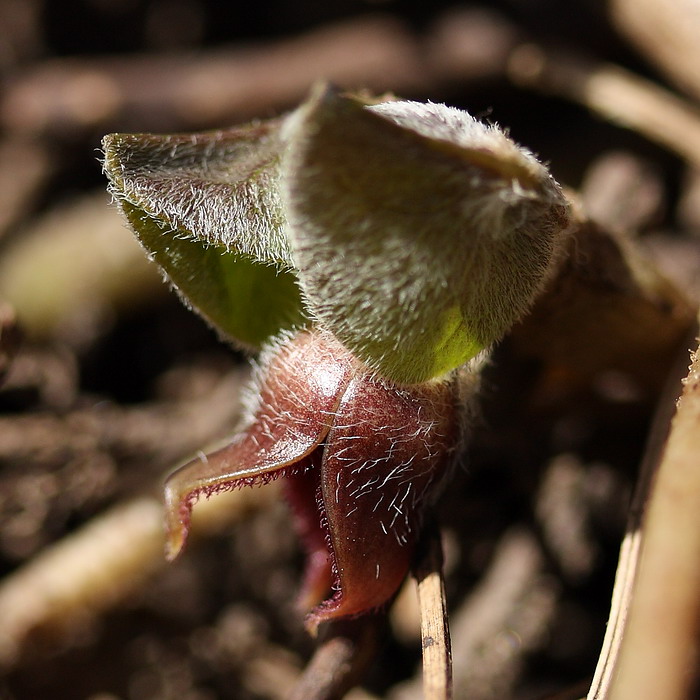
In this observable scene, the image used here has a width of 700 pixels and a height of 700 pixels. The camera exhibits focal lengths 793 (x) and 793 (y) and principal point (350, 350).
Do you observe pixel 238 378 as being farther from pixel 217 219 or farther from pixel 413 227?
pixel 413 227

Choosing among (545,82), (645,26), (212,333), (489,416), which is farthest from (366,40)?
(489,416)

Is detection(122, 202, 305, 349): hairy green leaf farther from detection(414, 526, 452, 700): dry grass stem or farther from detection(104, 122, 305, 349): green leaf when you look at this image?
detection(414, 526, 452, 700): dry grass stem

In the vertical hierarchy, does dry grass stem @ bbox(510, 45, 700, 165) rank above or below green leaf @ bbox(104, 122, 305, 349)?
above

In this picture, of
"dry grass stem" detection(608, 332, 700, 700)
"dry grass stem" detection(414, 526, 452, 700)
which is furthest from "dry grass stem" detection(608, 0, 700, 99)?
"dry grass stem" detection(414, 526, 452, 700)

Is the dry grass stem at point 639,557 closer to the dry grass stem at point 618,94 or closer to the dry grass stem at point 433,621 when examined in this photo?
the dry grass stem at point 433,621

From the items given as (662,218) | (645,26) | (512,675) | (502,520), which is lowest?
(512,675)

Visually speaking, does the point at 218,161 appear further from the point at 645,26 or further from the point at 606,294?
the point at 645,26
